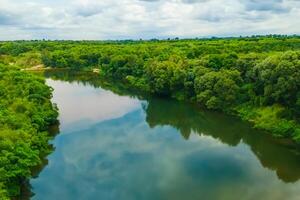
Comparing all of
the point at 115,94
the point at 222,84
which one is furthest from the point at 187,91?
the point at 115,94

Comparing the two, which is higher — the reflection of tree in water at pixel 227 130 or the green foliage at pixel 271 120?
the green foliage at pixel 271 120

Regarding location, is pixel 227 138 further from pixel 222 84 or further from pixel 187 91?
pixel 187 91

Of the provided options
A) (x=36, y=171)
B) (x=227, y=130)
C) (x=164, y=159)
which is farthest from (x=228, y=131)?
(x=36, y=171)

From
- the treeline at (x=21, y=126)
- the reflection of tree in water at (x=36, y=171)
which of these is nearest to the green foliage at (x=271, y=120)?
the reflection of tree in water at (x=36, y=171)

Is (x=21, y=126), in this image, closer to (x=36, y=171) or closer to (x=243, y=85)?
(x=36, y=171)

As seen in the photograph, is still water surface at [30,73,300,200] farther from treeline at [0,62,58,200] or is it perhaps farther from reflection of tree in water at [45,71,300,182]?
treeline at [0,62,58,200]

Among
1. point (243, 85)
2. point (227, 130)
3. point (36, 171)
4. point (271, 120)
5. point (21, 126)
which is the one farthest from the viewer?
point (243, 85)

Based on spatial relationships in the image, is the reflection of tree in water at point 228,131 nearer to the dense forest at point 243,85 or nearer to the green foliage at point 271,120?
the green foliage at point 271,120
